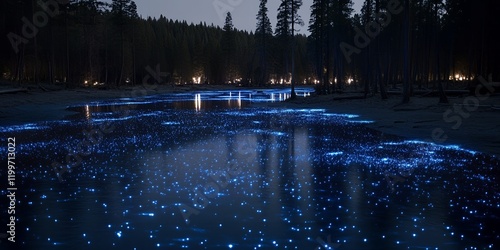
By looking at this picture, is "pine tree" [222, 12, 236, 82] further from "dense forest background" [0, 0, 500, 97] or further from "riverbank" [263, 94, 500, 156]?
"riverbank" [263, 94, 500, 156]

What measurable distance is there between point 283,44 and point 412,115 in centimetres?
6772

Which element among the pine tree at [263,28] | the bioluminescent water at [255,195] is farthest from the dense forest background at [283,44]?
the bioluminescent water at [255,195]

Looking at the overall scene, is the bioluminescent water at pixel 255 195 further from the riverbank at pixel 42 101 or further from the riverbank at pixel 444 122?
the riverbank at pixel 42 101

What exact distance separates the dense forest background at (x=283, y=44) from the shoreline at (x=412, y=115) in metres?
3.38

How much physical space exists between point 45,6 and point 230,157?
56559 mm

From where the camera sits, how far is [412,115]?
87.1ft

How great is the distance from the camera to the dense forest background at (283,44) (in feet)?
156

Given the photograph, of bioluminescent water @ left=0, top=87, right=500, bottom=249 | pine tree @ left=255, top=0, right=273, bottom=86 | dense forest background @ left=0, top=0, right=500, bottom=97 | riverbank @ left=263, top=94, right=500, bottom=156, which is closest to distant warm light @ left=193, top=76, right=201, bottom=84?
dense forest background @ left=0, top=0, right=500, bottom=97

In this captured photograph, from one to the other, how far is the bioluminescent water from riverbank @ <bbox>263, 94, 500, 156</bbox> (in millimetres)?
1680

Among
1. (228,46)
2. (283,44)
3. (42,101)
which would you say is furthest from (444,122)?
(228,46)

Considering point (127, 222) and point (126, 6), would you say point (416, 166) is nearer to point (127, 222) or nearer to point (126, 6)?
point (127, 222)

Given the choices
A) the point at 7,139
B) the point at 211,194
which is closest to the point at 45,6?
the point at 7,139

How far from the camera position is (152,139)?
19672 millimetres

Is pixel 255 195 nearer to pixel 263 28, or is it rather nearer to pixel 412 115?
pixel 412 115
